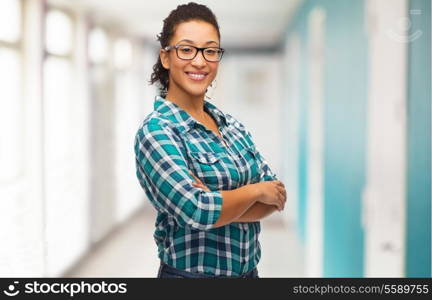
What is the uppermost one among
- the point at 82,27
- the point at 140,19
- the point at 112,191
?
the point at 82,27

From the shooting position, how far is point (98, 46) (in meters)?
2.31

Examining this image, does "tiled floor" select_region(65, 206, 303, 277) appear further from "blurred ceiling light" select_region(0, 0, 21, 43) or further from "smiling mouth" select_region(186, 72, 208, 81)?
"smiling mouth" select_region(186, 72, 208, 81)

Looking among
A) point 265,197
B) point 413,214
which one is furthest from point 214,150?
point 413,214

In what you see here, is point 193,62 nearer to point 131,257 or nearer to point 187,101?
point 187,101

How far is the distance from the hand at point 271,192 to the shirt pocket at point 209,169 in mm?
59

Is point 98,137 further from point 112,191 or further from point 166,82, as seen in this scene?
point 166,82

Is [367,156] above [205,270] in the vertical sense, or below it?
above

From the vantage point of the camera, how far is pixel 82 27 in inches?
87.4

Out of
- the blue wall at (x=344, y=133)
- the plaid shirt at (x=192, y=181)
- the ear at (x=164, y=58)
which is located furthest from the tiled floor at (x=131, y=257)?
the ear at (x=164, y=58)

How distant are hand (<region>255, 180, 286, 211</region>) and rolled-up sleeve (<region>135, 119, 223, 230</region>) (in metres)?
0.07

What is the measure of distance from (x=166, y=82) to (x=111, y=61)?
1558mm

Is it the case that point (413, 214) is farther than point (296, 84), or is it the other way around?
point (296, 84)

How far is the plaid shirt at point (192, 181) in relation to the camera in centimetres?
80

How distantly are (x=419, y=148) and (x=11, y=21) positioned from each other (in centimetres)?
147
